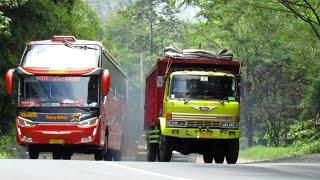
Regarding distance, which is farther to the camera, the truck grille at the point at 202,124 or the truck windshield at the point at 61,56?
the truck windshield at the point at 61,56

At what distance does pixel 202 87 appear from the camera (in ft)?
70.1

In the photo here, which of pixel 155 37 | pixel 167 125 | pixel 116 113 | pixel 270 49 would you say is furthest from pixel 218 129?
pixel 155 37

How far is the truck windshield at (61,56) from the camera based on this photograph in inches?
859

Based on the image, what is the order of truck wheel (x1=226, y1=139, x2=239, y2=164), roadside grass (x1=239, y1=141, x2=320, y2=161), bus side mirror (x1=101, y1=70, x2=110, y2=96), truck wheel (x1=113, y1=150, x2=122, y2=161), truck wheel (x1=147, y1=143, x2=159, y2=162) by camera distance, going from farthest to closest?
roadside grass (x1=239, y1=141, x2=320, y2=161) → truck wheel (x1=113, y1=150, x2=122, y2=161) → truck wheel (x1=147, y1=143, x2=159, y2=162) → truck wheel (x1=226, y1=139, x2=239, y2=164) → bus side mirror (x1=101, y1=70, x2=110, y2=96)

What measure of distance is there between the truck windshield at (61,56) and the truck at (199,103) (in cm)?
230

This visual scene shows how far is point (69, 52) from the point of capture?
22219mm

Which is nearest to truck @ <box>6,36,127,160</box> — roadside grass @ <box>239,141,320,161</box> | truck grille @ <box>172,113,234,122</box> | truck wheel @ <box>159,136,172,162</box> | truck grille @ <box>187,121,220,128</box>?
truck wheel @ <box>159,136,172,162</box>

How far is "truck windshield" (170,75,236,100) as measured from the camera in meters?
21.3

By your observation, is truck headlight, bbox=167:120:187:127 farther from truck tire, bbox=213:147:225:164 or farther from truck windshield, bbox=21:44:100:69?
truck windshield, bbox=21:44:100:69

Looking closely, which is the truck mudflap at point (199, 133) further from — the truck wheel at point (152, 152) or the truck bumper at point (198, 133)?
the truck wheel at point (152, 152)

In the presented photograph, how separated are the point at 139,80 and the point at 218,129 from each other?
6448 cm

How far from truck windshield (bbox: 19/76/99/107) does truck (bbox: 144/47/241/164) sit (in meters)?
2.24

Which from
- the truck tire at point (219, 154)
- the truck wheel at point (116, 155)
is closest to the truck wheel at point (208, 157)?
the truck tire at point (219, 154)

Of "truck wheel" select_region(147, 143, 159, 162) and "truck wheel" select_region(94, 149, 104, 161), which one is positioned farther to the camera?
"truck wheel" select_region(147, 143, 159, 162)
